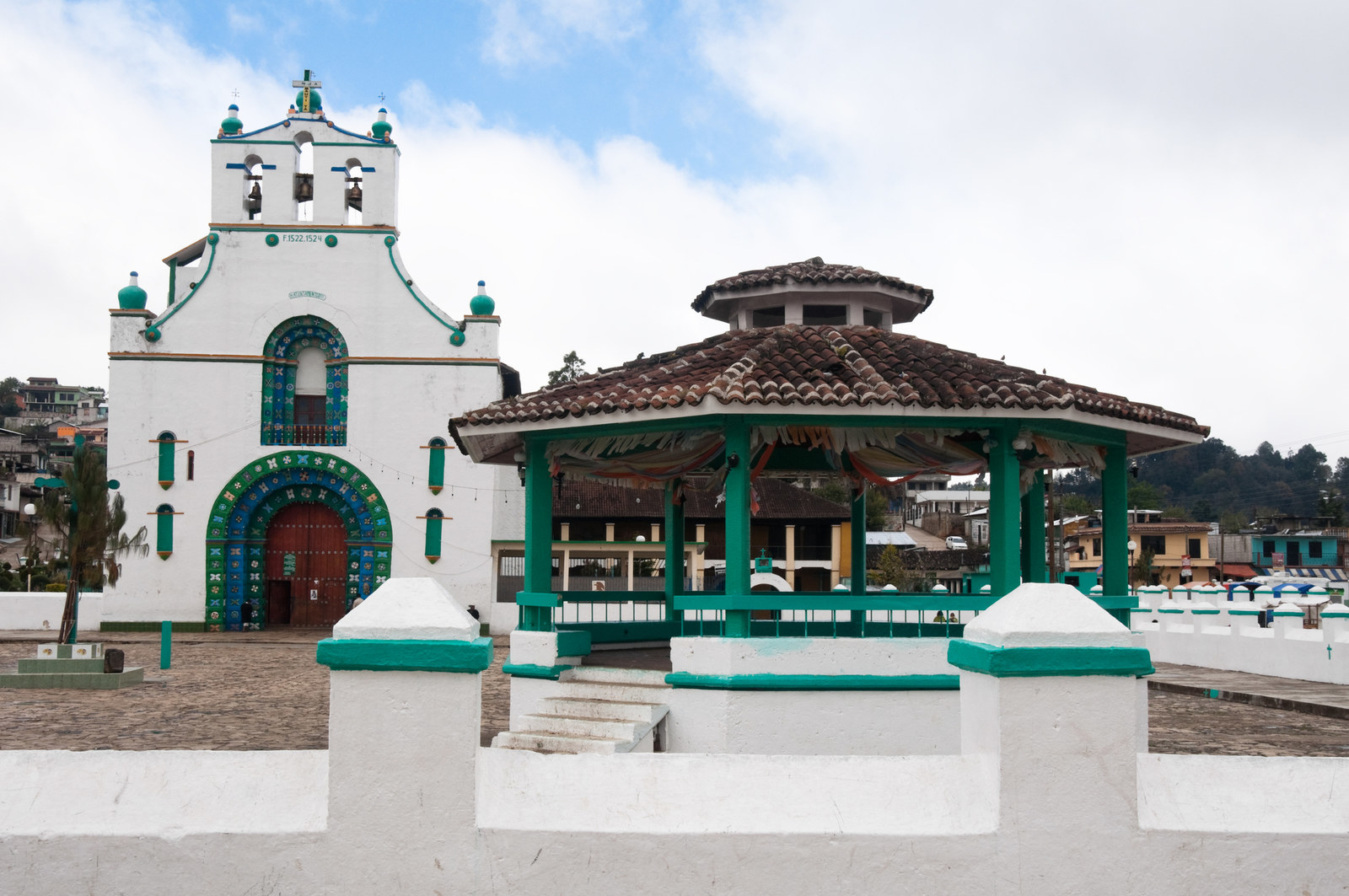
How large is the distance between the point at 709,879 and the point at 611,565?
29.0 meters

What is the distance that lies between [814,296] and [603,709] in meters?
4.89

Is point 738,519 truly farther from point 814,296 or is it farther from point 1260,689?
point 1260,689

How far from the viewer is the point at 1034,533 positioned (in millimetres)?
11523

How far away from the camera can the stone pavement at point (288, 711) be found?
38.2ft

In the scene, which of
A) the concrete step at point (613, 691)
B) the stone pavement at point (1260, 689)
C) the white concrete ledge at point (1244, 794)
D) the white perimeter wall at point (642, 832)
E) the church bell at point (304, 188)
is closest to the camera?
the white perimeter wall at point (642, 832)

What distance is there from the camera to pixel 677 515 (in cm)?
1345

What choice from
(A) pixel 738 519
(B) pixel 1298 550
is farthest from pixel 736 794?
(B) pixel 1298 550

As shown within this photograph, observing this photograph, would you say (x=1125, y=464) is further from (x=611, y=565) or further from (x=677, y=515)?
(x=611, y=565)

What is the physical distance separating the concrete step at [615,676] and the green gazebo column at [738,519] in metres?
0.74

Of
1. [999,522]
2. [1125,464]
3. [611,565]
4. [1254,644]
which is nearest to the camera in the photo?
[999,522]

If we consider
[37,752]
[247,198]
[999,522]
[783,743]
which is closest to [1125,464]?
[999,522]

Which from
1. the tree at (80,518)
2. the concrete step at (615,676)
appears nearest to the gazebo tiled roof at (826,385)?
the concrete step at (615,676)

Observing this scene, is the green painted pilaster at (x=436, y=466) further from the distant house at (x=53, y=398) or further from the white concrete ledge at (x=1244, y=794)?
the distant house at (x=53, y=398)

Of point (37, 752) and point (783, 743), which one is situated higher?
point (37, 752)
